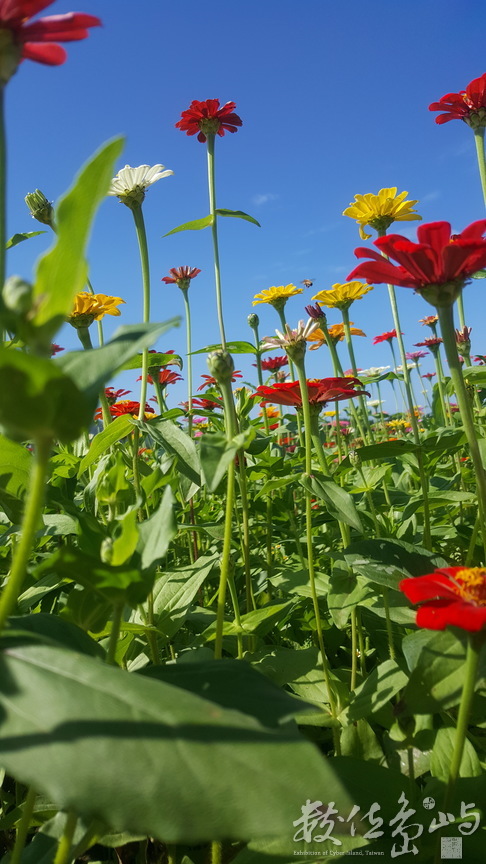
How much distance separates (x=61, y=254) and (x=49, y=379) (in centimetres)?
9

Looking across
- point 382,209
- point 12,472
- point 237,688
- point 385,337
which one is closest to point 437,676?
point 237,688

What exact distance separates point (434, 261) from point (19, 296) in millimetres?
560

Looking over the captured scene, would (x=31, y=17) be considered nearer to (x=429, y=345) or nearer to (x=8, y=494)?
(x=8, y=494)

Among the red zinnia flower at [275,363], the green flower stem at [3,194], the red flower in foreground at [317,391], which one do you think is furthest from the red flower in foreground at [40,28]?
the red zinnia flower at [275,363]

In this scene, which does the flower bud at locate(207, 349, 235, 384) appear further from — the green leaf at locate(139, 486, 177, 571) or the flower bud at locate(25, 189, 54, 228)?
the flower bud at locate(25, 189, 54, 228)

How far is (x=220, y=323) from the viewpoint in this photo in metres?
1.31

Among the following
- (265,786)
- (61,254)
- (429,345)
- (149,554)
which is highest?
(429,345)

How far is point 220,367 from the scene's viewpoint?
89 centimetres

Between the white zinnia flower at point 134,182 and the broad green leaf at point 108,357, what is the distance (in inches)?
42.9

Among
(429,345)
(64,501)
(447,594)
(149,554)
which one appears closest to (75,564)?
(149,554)

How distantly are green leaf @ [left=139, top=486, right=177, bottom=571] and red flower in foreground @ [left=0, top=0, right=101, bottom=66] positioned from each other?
444 mm

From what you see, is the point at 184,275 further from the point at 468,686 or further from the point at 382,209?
the point at 468,686

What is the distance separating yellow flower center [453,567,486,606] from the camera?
629 mm

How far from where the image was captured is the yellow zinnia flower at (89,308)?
159 centimetres
